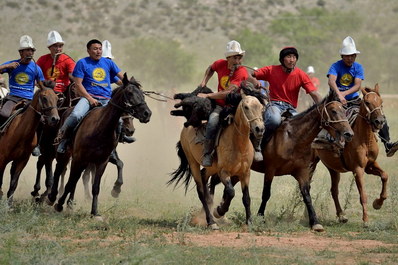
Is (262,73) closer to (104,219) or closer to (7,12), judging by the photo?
(104,219)

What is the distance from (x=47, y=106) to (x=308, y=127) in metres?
4.36

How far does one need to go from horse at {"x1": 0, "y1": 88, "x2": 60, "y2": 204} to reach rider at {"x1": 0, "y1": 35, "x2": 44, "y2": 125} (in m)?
0.51

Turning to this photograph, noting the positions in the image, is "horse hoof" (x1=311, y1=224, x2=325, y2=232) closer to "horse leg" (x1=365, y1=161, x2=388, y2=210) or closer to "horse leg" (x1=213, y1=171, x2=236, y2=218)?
"horse leg" (x1=213, y1=171, x2=236, y2=218)

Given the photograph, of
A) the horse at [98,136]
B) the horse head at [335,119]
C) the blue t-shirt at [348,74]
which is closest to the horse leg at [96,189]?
the horse at [98,136]

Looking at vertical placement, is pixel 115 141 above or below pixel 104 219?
above

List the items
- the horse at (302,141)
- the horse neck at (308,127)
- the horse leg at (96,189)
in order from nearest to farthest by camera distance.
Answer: the horse at (302,141)
the horse neck at (308,127)
the horse leg at (96,189)

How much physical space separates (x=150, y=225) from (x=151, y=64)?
50200 mm

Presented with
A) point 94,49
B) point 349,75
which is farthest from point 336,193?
point 94,49

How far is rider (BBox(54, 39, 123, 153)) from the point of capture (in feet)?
46.5

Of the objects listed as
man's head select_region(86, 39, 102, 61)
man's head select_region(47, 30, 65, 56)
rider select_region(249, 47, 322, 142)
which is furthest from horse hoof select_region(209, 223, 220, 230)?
man's head select_region(47, 30, 65, 56)

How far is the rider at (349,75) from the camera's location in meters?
14.6

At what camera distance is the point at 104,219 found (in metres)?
13.3

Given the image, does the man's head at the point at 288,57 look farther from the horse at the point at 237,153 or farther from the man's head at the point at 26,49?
the man's head at the point at 26,49

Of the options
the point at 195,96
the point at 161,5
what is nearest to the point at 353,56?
the point at 195,96
